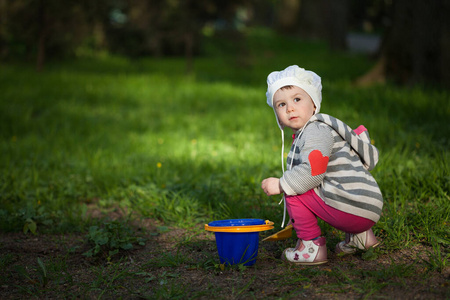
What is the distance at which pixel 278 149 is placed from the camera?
5074mm

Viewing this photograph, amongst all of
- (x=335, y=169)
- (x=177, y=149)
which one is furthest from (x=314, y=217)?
(x=177, y=149)

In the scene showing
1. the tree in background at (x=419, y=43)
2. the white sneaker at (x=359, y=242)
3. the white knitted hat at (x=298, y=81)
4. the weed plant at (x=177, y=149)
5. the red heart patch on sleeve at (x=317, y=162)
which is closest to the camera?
the red heart patch on sleeve at (x=317, y=162)

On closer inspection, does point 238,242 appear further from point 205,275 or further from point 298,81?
point 298,81

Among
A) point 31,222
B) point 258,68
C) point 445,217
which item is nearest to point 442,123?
point 445,217

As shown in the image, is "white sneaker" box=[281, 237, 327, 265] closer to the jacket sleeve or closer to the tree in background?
the jacket sleeve

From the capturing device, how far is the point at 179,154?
5.17 metres

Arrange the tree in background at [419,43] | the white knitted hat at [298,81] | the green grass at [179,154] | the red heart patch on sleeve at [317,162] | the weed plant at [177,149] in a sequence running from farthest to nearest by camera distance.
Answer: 1. the tree in background at [419,43]
2. the weed plant at [177,149]
3. the green grass at [179,154]
4. the white knitted hat at [298,81]
5. the red heart patch on sleeve at [317,162]

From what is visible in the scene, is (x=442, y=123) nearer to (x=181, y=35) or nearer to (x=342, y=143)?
(x=342, y=143)

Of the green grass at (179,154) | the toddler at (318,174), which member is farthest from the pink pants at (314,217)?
the green grass at (179,154)

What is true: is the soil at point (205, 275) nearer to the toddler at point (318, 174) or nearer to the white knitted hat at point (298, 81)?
the toddler at point (318, 174)

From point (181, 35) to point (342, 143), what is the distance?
846cm

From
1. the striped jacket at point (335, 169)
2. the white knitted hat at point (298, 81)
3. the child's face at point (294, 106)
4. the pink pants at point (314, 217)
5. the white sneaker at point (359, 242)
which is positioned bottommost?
the white sneaker at point (359, 242)

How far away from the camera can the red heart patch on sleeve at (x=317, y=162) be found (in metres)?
2.39

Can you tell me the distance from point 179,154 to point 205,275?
275 centimetres
